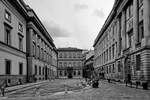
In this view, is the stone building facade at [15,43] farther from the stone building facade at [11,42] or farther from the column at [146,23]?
the column at [146,23]

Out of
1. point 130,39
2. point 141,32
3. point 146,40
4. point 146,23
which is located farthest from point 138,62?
A: point 130,39

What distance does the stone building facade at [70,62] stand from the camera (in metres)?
130

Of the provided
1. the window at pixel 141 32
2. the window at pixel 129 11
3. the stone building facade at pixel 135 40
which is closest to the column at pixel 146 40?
the stone building facade at pixel 135 40

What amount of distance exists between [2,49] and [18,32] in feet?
30.9

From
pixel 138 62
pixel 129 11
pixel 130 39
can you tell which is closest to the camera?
pixel 138 62

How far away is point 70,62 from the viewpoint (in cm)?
13362

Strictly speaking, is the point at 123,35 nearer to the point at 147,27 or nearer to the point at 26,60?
the point at 147,27

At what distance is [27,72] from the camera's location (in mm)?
46906

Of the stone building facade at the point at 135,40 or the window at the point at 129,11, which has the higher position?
the window at the point at 129,11

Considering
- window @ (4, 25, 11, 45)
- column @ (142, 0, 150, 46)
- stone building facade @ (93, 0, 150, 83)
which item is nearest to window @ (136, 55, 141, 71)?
stone building facade @ (93, 0, 150, 83)

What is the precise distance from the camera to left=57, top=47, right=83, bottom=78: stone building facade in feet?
427

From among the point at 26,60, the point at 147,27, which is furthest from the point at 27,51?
the point at 147,27

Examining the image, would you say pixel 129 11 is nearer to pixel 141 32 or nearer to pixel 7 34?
pixel 141 32

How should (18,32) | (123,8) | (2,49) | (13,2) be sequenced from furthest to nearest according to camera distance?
(123,8)
(18,32)
(13,2)
(2,49)
